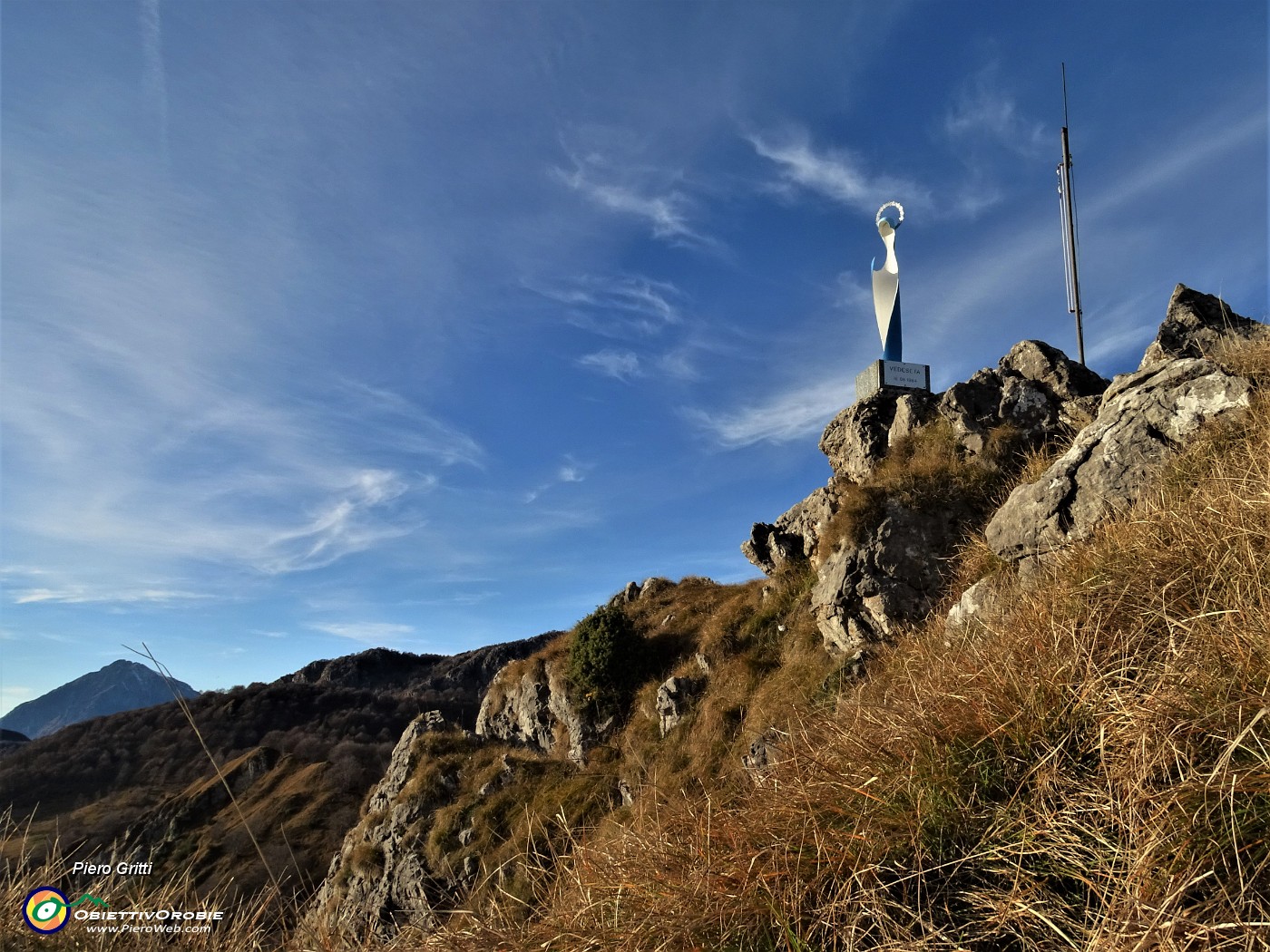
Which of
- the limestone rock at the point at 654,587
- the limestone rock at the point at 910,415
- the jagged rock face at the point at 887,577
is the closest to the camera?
the jagged rock face at the point at 887,577

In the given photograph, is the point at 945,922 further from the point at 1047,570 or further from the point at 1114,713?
the point at 1047,570

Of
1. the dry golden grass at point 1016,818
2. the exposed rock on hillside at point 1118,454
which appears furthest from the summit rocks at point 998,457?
the dry golden grass at point 1016,818

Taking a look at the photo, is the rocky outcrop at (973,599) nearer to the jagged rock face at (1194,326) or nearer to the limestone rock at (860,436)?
the jagged rock face at (1194,326)

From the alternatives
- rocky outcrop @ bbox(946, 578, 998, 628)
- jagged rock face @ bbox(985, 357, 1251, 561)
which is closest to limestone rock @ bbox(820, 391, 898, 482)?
jagged rock face @ bbox(985, 357, 1251, 561)

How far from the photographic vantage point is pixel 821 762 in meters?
3.66

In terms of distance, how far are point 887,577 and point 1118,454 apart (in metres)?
5.70

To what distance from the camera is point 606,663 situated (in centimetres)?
2030

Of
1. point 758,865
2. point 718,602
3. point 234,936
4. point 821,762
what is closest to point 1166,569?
point 821,762

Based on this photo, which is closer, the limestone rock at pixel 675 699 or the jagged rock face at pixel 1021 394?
the jagged rock face at pixel 1021 394

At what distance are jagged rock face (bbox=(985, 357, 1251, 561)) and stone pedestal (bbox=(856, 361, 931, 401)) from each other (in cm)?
924

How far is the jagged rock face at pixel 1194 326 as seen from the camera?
11133 mm

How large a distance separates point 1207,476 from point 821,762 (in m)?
5.12

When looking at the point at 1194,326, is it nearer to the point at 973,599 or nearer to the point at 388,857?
the point at 973,599

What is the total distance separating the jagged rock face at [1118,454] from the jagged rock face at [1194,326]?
106 inches
